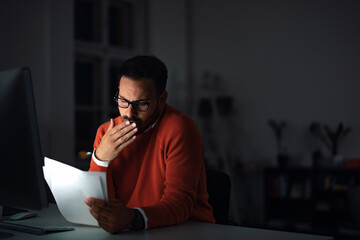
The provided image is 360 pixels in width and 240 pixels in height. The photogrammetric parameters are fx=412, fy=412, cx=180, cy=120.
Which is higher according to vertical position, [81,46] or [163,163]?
[81,46]

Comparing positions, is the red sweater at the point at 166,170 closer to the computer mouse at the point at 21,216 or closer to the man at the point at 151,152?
the man at the point at 151,152

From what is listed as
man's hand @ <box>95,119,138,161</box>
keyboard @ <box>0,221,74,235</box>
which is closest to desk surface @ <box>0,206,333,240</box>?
keyboard @ <box>0,221,74,235</box>

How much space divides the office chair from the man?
24 centimetres

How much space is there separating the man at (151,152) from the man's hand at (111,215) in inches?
5.7

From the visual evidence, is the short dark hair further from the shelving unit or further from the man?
the shelving unit

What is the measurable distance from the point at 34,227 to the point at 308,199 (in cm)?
384

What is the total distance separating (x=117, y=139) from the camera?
1439 mm

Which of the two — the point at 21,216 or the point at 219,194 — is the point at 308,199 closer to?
the point at 219,194

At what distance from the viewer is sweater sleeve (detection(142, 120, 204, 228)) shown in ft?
4.24

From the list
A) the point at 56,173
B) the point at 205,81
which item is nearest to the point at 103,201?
the point at 56,173

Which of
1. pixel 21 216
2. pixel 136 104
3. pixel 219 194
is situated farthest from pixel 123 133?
pixel 219 194

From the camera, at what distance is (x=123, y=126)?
1.46 m

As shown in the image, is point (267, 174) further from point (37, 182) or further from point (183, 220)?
point (37, 182)

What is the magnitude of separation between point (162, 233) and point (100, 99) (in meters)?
3.94
